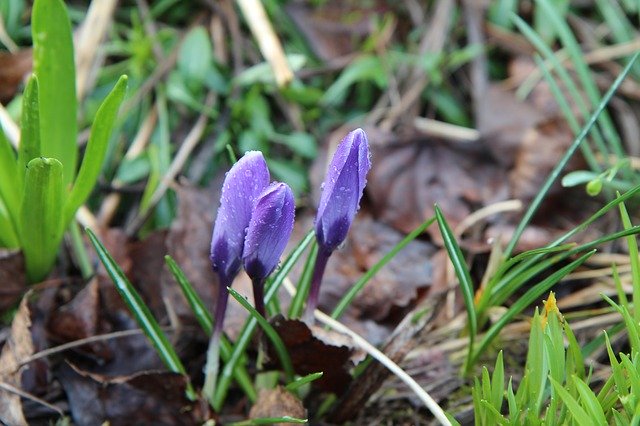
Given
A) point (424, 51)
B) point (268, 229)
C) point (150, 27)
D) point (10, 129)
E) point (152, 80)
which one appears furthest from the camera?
point (424, 51)

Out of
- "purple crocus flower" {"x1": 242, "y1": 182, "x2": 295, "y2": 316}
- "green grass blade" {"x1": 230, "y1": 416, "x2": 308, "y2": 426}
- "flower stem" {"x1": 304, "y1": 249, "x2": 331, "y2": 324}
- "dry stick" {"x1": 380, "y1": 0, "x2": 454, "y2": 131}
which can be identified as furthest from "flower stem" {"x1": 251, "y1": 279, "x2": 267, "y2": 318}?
"dry stick" {"x1": 380, "y1": 0, "x2": 454, "y2": 131}

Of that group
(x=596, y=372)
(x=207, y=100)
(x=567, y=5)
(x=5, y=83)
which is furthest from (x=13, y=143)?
(x=567, y=5)

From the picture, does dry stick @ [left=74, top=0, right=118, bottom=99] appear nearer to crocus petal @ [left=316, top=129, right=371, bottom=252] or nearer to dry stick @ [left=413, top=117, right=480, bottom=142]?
dry stick @ [left=413, top=117, right=480, bottom=142]

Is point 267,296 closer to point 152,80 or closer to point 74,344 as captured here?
point 74,344

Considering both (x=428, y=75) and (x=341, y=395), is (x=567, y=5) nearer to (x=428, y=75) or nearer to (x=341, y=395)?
(x=428, y=75)

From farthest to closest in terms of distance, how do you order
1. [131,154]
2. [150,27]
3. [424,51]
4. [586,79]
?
[424,51], [150,27], [131,154], [586,79]

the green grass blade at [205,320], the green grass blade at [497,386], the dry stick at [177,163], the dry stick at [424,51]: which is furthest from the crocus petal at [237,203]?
the dry stick at [424,51]

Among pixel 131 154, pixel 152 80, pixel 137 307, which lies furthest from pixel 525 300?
pixel 152 80
